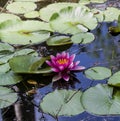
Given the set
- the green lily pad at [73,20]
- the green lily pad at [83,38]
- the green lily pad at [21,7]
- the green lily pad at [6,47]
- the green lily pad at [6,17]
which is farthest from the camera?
the green lily pad at [21,7]

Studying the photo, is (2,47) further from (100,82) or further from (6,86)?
(100,82)

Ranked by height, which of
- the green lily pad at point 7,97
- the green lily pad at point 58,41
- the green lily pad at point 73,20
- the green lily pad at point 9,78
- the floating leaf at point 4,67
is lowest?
the green lily pad at point 7,97

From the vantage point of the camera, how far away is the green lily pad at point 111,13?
2.19 meters

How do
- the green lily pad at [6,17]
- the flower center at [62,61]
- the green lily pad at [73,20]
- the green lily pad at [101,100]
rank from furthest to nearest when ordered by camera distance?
the green lily pad at [6,17] < the green lily pad at [73,20] < the flower center at [62,61] < the green lily pad at [101,100]

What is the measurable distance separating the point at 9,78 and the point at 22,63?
3.9 inches

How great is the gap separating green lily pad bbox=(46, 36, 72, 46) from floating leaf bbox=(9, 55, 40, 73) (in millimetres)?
Answer: 300

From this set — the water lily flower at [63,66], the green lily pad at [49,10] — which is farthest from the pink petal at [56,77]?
the green lily pad at [49,10]

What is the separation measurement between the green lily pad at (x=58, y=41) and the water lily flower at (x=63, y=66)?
28 centimetres

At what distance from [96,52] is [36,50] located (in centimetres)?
35

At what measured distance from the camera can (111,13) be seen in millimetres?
2254

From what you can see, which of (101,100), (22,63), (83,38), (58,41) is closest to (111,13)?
(83,38)

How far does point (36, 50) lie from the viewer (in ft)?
6.08

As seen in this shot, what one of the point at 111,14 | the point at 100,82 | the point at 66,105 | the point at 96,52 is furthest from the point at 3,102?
the point at 111,14

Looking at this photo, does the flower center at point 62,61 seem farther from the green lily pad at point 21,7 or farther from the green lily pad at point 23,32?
the green lily pad at point 21,7
